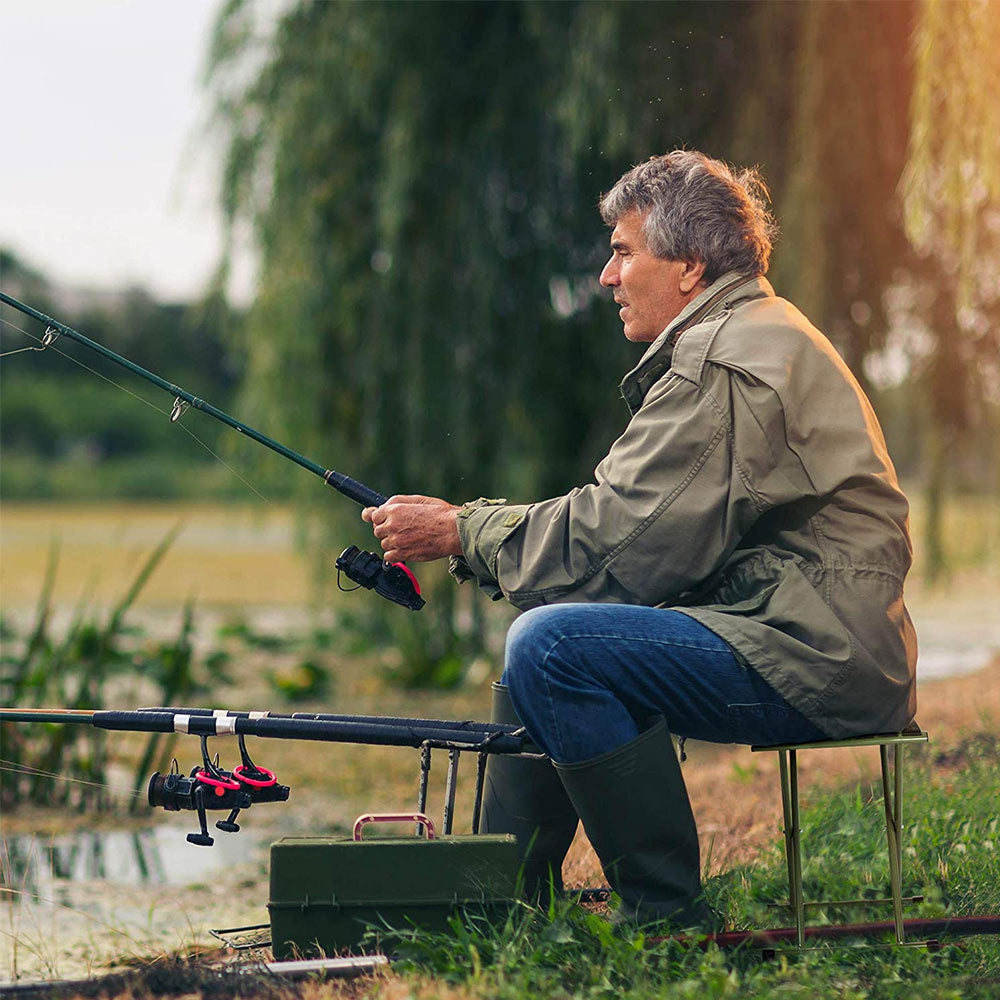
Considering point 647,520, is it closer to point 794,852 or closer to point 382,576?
Answer: point 382,576

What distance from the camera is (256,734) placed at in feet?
8.45

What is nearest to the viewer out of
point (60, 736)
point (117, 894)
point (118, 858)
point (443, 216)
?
point (117, 894)

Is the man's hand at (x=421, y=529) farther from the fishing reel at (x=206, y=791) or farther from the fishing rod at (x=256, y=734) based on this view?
the fishing reel at (x=206, y=791)

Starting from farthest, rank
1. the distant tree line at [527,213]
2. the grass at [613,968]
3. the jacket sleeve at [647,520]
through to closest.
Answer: the distant tree line at [527,213] < the jacket sleeve at [647,520] < the grass at [613,968]

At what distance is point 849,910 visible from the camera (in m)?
3.10

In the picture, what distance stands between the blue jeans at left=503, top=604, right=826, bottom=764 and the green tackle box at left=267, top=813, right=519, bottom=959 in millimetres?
224

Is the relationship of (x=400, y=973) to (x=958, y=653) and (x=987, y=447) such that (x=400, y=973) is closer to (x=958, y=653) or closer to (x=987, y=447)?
(x=987, y=447)

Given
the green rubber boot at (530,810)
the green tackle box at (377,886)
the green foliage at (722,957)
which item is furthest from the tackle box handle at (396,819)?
the green rubber boot at (530,810)

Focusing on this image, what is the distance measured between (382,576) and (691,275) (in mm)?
801

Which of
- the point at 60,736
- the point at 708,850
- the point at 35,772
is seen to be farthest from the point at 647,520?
the point at 35,772

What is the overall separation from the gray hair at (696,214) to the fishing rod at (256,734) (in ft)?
2.96

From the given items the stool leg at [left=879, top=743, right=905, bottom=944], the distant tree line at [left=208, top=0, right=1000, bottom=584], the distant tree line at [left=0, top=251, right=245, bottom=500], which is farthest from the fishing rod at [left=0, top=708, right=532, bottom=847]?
the distant tree line at [left=0, top=251, right=245, bottom=500]

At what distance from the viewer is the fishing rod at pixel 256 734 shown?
2.56 m

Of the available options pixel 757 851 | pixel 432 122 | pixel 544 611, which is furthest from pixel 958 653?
pixel 544 611
